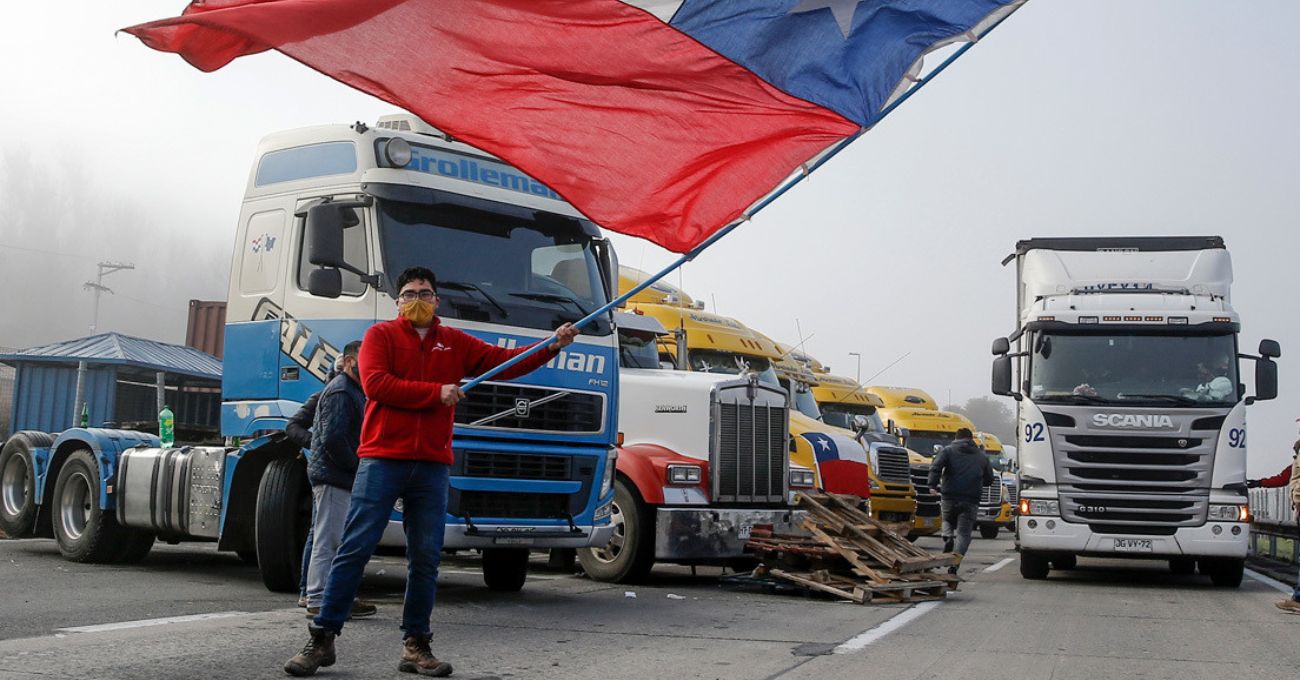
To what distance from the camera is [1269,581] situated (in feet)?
57.3

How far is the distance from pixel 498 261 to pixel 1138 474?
27.5 feet

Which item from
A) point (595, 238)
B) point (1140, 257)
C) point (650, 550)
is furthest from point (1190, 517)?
point (595, 238)

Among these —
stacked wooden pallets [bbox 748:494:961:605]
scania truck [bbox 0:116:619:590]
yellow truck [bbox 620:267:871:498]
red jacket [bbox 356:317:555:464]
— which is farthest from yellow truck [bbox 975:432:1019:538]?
red jacket [bbox 356:317:555:464]

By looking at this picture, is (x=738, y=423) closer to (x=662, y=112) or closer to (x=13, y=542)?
(x=662, y=112)

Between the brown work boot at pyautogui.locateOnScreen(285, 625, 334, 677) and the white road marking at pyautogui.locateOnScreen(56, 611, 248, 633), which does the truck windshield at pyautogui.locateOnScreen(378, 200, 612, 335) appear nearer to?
the white road marking at pyautogui.locateOnScreen(56, 611, 248, 633)

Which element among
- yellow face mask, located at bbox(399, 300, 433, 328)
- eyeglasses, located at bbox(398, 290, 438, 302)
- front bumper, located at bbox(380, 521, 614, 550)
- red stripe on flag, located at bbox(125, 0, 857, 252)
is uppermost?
red stripe on flag, located at bbox(125, 0, 857, 252)

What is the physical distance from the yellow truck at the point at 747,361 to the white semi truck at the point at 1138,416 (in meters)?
1.99

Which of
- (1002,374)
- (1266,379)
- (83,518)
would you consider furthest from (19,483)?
(1266,379)

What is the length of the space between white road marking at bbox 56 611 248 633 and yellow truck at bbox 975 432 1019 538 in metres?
18.4

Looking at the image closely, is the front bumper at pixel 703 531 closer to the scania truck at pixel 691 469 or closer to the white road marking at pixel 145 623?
the scania truck at pixel 691 469

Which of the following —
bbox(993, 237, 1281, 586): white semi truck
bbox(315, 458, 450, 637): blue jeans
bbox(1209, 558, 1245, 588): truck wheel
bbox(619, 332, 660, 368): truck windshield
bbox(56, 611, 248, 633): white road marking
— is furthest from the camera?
bbox(1209, 558, 1245, 588): truck wheel

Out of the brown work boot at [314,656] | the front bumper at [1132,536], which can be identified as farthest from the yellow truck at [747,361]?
the brown work boot at [314,656]

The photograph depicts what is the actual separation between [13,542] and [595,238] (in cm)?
860

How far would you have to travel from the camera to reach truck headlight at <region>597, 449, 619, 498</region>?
445 inches
